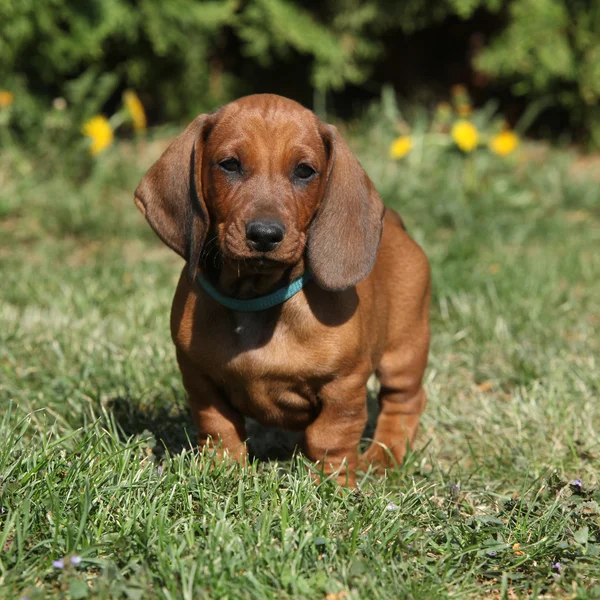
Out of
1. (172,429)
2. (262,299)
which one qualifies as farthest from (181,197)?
(172,429)

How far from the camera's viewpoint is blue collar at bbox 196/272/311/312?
3283 mm

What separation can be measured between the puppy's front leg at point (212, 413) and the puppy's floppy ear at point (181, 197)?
42cm

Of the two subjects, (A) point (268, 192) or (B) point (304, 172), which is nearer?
(A) point (268, 192)

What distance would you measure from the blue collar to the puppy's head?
0.12m

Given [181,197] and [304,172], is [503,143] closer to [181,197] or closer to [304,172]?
[304,172]

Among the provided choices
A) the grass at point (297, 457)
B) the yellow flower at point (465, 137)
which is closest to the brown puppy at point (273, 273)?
the grass at point (297, 457)

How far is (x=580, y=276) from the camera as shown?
591cm

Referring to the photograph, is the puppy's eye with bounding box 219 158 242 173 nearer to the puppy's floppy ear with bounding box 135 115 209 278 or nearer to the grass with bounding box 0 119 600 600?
the puppy's floppy ear with bounding box 135 115 209 278

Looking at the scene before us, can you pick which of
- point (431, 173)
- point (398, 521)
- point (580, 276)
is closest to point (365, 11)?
point (431, 173)

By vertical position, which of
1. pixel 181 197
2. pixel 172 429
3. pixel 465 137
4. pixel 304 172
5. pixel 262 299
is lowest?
pixel 172 429

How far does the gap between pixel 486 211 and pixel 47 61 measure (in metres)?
3.89

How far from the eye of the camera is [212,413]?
3438 mm

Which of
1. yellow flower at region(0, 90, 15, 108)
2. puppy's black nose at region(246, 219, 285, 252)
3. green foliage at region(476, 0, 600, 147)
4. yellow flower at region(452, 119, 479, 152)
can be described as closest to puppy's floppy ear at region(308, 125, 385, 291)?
puppy's black nose at region(246, 219, 285, 252)

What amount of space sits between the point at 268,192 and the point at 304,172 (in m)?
0.21
